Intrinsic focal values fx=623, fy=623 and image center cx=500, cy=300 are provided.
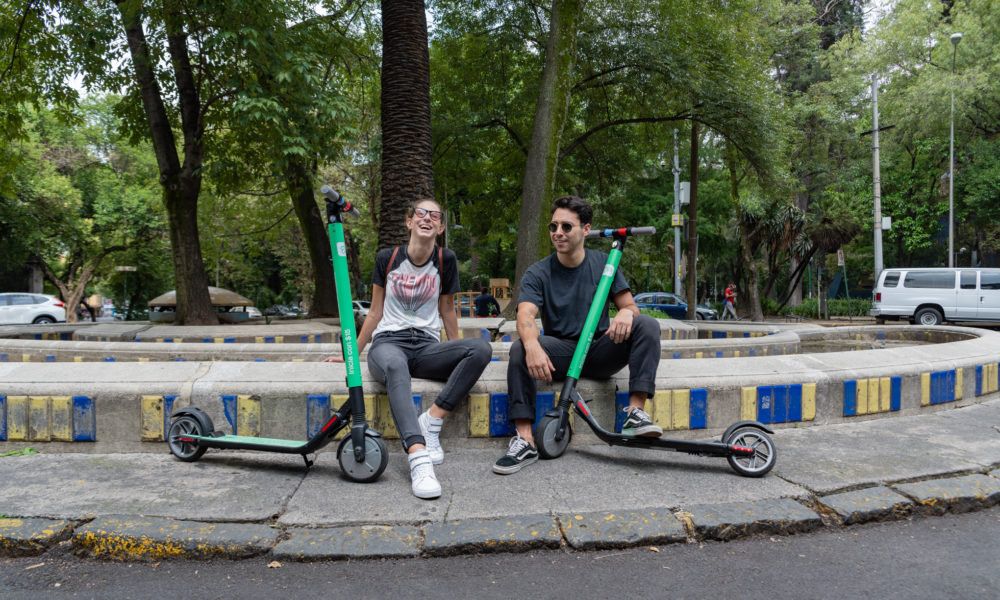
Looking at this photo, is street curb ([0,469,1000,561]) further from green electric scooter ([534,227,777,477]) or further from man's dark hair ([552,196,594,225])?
man's dark hair ([552,196,594,225])

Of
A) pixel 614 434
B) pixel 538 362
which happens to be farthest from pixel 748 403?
pixel 538 362

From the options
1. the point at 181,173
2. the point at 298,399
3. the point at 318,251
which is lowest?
the point at 298,399

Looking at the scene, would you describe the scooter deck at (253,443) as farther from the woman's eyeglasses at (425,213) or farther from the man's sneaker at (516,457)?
the woman's eyeglasses at (425,213)

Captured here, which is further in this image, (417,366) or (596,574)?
(417,366)

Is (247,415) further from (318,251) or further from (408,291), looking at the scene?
(318,251)

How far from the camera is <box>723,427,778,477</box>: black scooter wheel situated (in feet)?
10.9

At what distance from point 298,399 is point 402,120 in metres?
5.54

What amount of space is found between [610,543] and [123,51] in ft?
42.9

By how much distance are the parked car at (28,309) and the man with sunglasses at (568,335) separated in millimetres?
27554

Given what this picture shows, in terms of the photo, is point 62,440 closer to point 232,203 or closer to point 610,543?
point 610,543

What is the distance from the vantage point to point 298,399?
376 centimetres

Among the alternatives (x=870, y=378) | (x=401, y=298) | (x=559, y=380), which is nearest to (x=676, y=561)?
(x=559, y=380)

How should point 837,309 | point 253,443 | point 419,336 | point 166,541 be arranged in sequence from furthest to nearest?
point 837,309 < point 419,336 < point 253,443 < point 166,541

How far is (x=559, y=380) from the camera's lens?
3934 millimetres
